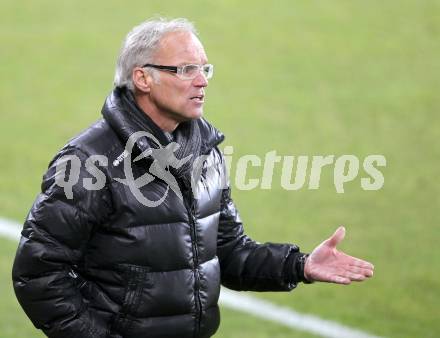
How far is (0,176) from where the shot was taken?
8.12 m

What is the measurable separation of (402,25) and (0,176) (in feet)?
12.7

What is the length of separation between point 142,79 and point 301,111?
512 centimetres

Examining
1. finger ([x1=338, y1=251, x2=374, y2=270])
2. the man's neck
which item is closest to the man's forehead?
the man's neck

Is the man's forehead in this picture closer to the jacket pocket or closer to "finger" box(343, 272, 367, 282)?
the jacket pocket

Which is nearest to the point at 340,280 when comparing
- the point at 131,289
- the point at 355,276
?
the point at 355,276

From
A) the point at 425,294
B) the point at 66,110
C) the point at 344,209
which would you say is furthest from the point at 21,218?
the point at 425,294

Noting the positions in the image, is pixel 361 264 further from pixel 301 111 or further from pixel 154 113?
pixel 301 111

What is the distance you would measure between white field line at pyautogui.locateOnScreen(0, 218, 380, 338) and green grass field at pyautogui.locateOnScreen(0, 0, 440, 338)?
0.08m

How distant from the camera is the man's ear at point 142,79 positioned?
12.6ft

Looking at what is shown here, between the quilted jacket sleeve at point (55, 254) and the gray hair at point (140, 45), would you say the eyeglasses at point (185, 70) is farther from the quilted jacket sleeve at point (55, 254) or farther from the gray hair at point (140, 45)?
the quilted jacket sleeve at point (55, 254)

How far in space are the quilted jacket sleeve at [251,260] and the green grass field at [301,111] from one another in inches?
80.4

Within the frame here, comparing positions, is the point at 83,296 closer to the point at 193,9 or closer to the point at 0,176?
the point at 0,176

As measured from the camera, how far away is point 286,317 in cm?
643

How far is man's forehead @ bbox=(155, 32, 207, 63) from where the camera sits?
3834 mm
